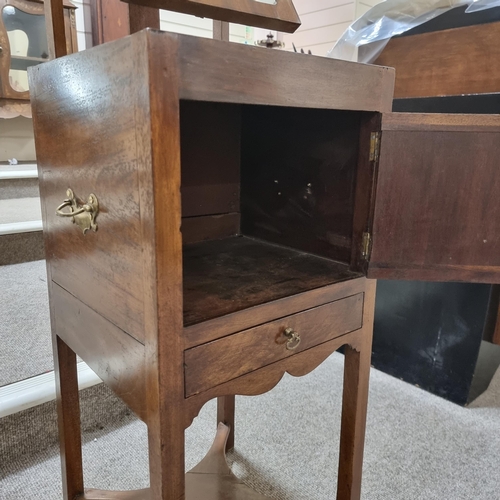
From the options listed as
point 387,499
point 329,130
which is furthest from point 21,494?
point 329,130

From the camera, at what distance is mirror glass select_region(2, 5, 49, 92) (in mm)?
2691

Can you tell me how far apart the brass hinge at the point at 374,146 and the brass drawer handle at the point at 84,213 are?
444 mm

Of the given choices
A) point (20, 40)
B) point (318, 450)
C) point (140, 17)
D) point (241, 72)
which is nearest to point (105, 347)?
point (241, 72)

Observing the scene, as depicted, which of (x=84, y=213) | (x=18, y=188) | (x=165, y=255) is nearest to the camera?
(x=165, y=255)

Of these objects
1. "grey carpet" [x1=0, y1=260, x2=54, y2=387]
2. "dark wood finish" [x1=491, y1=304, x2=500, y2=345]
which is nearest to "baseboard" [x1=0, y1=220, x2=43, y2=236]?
"grey carpet" [x1=0, y1=260, x2=54, y2=387]

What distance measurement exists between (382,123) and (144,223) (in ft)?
1.42

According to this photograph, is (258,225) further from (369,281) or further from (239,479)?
(239,479)

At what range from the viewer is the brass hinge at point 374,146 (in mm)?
763

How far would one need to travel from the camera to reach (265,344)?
69 centimetres

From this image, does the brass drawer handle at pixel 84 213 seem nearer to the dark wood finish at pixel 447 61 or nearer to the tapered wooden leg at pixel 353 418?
the tapered wooden leg at pixel 353 418

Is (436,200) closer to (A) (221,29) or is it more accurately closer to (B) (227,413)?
(A) (221,29)

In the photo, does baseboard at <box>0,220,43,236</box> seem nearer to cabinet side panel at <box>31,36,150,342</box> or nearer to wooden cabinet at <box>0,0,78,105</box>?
cabinet side panel at <box>31,36,150,342</box>

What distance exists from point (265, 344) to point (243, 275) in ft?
0.49

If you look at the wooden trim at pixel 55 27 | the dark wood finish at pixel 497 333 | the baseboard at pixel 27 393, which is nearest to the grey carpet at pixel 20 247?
the baseboard at pixel 27 393
